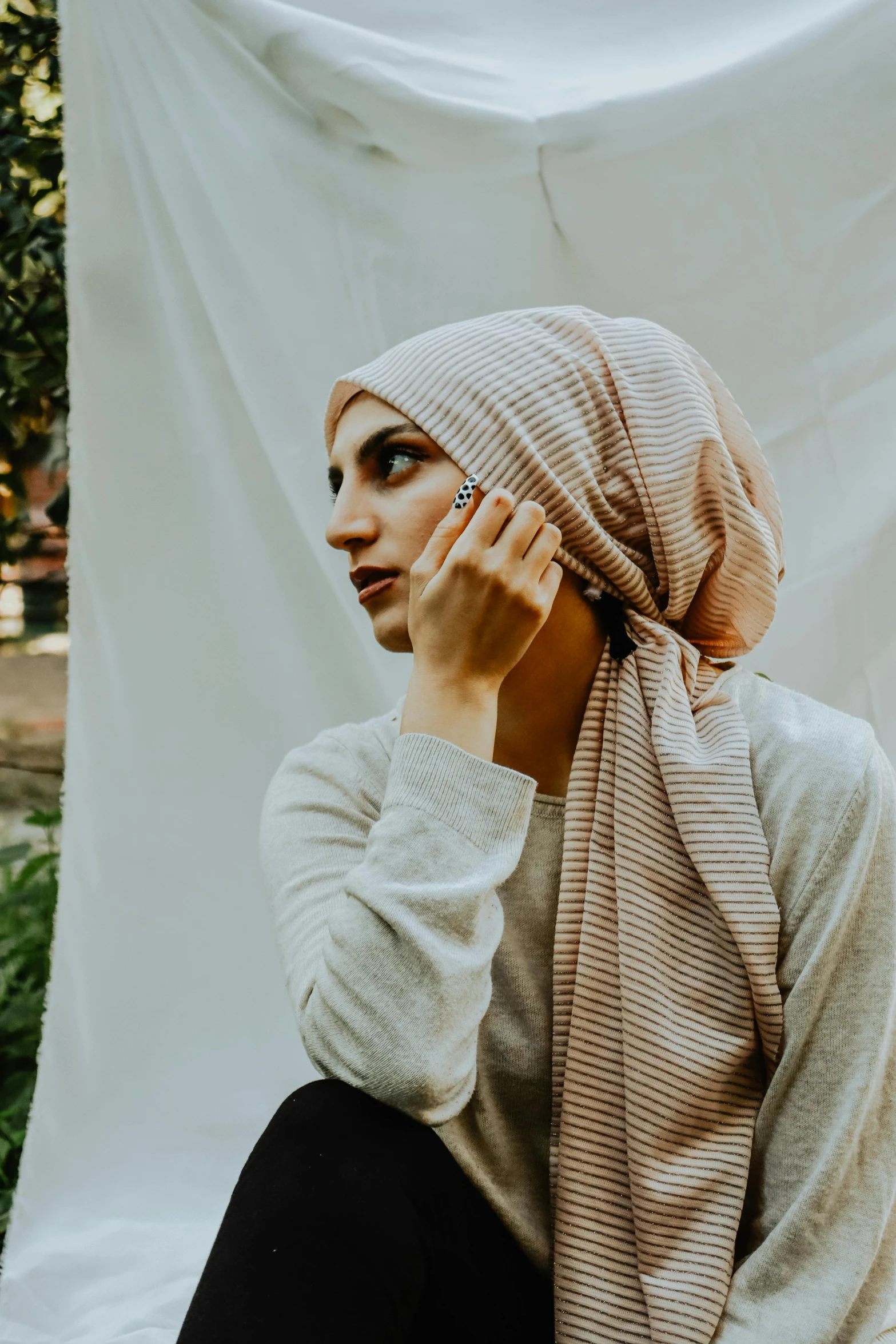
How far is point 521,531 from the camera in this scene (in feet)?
2.78

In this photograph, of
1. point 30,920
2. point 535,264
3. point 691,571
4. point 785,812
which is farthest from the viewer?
point 30,920

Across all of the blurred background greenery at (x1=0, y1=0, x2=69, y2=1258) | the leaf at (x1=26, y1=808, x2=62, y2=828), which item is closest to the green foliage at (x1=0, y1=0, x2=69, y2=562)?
the blurred background greenery at (x1=0, y1=0, x2=69, y2=1258)

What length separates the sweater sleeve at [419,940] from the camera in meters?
0.74

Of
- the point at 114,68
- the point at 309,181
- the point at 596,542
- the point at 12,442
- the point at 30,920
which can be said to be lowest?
the point at 30,920

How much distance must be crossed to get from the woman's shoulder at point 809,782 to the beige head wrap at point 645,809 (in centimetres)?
2

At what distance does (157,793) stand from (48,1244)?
1.97ft

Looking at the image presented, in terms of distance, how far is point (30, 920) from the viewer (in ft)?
6.53

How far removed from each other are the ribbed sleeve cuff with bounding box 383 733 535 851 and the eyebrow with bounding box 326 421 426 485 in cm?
28

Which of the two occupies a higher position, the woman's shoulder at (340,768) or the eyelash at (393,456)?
the eyelash at (393,456)

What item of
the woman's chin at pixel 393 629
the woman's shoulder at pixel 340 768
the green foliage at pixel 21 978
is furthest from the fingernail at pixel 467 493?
the green foliage at pixel 21 978

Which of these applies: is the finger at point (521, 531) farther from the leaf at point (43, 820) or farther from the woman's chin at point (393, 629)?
the leaf at point (43, 820)

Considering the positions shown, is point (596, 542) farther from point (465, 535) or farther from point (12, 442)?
point (12, 442)

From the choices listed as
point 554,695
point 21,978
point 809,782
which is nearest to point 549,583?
point 554,695

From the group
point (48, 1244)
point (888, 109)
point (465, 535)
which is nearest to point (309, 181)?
point (888, 109)
